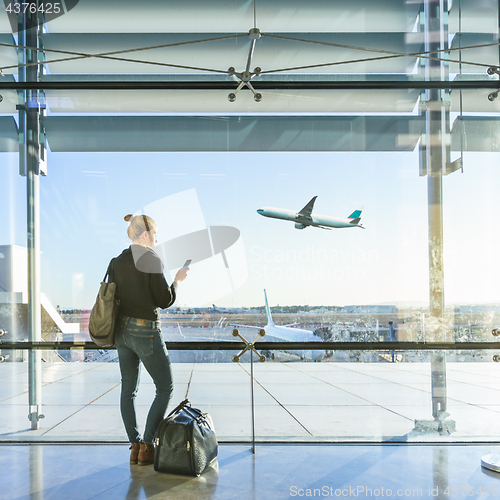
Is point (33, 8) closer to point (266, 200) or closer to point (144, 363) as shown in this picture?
point (266, 200)

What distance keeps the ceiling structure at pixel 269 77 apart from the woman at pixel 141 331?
1497 millimetres

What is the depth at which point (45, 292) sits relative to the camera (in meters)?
4.13

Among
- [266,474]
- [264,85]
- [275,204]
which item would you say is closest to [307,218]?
[275,204]

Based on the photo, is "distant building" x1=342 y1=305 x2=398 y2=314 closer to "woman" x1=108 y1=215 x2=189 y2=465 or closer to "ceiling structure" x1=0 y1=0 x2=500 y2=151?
"ceiling structure" x1=0 y1=0 x2=500 y2=151

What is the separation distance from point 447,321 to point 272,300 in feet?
5.20

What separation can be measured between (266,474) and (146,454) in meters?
0.86

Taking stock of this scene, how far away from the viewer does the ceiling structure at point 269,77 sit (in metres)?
4.16

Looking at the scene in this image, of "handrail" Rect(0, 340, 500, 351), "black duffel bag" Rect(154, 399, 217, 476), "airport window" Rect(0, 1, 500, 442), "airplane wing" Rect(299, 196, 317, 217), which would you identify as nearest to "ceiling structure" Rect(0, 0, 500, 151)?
"airport window" Rect(0, 1, 500, 442)

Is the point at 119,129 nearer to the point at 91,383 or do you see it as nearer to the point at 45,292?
the point at 45,292

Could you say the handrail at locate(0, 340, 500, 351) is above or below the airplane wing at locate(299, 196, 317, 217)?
below

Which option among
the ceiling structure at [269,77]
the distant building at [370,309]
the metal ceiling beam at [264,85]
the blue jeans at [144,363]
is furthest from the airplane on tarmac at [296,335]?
the metal ceiling beam at [264,85]

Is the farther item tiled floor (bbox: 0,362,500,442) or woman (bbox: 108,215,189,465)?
tiled floor (bbox: 0,362,500,442)

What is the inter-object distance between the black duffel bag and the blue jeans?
6.8 inches

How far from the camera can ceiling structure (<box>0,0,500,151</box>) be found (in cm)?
416
